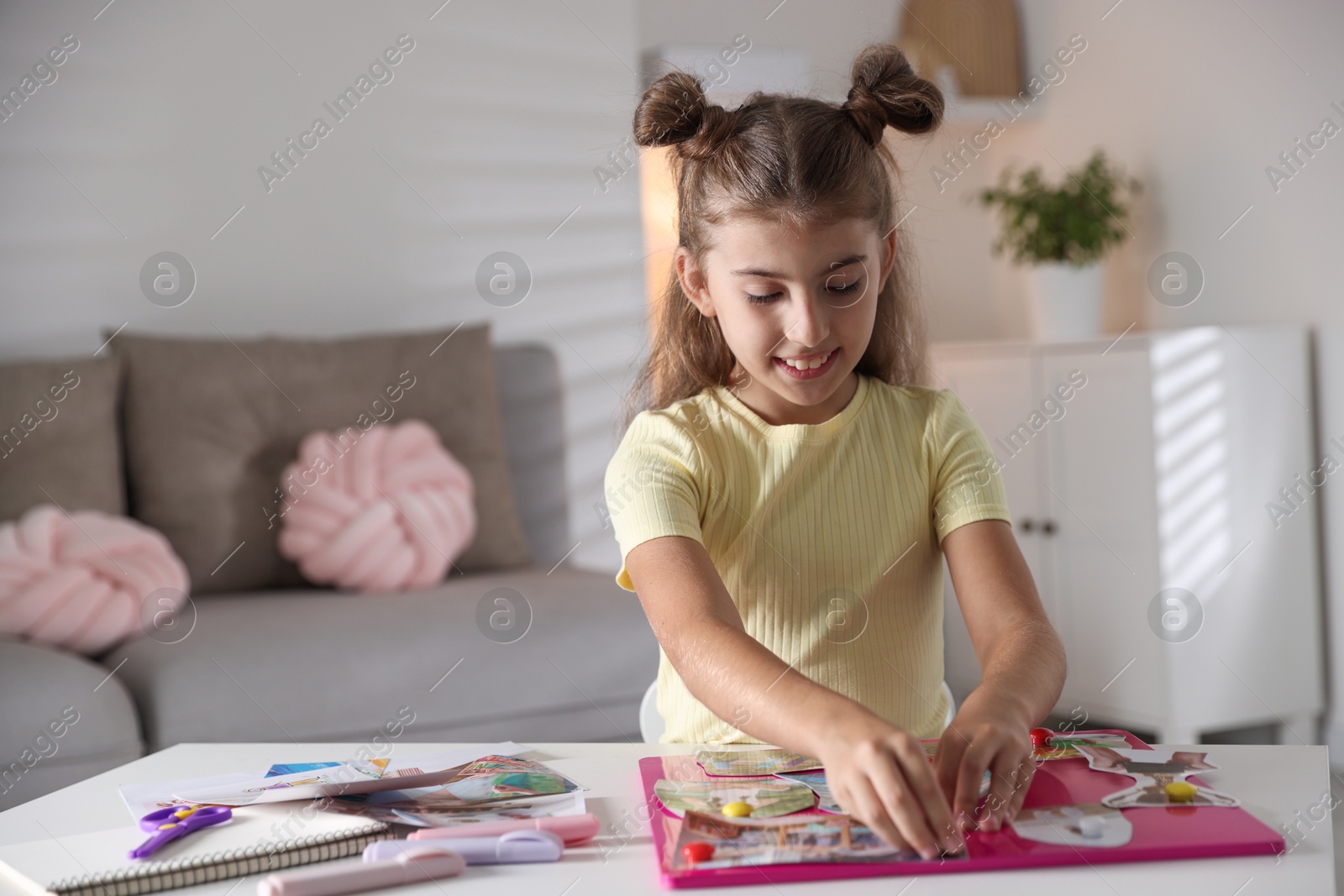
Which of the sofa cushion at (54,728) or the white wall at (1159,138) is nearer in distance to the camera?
the sofa cushion at (54,728)

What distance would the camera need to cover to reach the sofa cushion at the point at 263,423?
2.35 metres

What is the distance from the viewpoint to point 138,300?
2588mm

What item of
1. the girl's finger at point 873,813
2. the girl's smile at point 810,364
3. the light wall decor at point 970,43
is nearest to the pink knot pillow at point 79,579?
the girl's smile at point 810,364

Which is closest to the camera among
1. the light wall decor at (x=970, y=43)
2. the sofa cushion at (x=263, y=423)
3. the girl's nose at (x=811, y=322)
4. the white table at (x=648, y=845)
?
the white table at (x=648, y=845)

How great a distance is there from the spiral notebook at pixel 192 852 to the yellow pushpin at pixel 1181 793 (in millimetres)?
454

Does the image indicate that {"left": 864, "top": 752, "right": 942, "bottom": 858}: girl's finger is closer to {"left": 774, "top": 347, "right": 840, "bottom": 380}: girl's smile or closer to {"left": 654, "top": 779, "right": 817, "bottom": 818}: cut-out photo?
{"left": 654, "top": 779, "right": 817, "bottom": 818}: cut-out photo

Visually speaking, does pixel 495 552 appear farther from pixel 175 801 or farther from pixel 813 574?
pixel 175 801

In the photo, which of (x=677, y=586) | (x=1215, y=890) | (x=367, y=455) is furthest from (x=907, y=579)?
(x=367, y=455)

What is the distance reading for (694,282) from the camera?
1.09 metres

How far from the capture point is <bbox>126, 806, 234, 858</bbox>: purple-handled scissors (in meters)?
0.71

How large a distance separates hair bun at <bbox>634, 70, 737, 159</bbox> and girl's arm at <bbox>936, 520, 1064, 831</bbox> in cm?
41

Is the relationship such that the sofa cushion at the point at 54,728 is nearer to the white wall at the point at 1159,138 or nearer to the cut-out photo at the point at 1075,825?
the cut-out photo at the point at 1075,825

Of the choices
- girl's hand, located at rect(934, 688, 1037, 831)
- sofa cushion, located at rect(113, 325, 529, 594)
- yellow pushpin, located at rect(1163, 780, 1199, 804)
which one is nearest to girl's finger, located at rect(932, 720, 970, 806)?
girl's hand, located at rect(934, 688, 1037, 831)

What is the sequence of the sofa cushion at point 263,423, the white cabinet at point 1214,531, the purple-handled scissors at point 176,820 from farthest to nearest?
the white cabinet at point 1214,531
the sofa cushion at point 263,423
the purple-handled scissors at point 176,820
